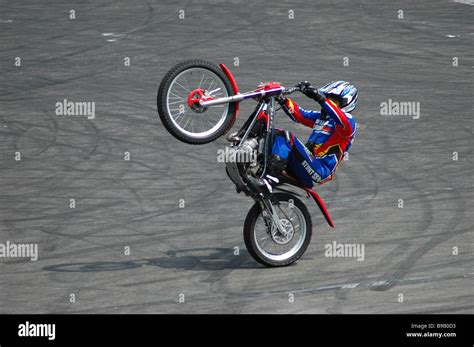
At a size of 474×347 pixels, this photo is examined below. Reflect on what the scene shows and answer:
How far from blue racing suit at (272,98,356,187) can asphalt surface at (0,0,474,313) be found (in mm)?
1022

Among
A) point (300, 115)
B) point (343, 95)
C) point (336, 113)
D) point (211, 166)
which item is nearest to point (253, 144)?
point (300, 115)

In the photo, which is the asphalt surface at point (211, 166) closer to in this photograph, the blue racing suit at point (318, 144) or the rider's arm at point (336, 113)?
the blue racing suit at point (318, 144)

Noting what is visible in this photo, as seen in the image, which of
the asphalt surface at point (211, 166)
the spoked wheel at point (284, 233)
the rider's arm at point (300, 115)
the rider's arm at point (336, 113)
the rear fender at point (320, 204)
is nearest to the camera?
the asphalt surface at point (211, 166)

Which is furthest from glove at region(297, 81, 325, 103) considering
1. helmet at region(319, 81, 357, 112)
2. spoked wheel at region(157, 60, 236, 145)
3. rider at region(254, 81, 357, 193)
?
spoked wheel at region(157, 60, 236, 145)

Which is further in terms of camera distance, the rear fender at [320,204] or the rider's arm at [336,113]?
the rear fender at [320,204]

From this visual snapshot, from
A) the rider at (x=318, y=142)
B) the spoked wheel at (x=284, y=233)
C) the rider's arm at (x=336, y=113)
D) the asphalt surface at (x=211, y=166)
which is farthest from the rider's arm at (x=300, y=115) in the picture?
the asphalt surface at (x=211, y=166)

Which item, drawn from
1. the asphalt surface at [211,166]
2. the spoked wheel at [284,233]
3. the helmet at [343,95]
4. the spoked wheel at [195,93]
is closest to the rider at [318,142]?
the helmet at [343,95]

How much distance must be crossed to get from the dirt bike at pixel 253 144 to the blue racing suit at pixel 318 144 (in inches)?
5.5

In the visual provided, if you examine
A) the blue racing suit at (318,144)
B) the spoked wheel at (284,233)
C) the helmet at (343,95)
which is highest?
the helmet at (343,95)

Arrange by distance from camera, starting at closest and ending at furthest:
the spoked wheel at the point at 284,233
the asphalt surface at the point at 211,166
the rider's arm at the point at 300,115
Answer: the asphalt surface at the point at 211,166 < the spoked wheel at the point at 284,233 < the rider's arm at the point at 300,115

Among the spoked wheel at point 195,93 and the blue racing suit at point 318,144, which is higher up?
the spoked wheel at point 195,93

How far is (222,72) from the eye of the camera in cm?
1193

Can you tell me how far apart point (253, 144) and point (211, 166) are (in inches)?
154

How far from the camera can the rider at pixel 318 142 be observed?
11930 mm
